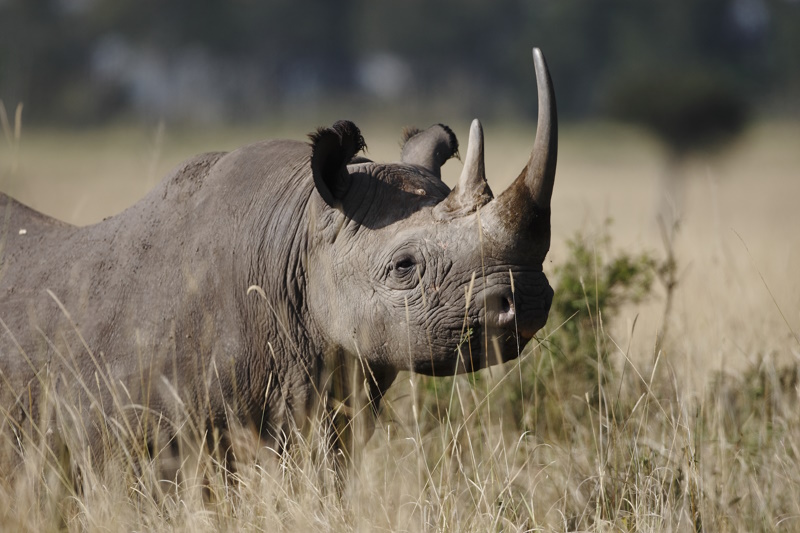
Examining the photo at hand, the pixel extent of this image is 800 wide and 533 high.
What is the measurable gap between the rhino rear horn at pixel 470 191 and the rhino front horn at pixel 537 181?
0.16m

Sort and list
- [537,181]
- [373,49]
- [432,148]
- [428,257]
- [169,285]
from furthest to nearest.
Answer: [373,49] < [432,148] < [169,285] < [428,257] < [537,181]

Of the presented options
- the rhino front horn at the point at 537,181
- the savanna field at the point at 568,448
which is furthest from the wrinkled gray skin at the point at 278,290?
the savanna field at the point at 568,448

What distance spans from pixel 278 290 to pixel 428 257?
0.69m

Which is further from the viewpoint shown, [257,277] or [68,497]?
[257,277]

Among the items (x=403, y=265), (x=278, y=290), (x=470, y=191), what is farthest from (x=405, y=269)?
(x=278, y=290)

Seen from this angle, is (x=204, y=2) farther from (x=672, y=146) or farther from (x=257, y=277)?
(x=257, y=277)

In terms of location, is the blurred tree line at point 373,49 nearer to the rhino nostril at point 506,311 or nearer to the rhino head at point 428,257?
the rhino head at point 428,257

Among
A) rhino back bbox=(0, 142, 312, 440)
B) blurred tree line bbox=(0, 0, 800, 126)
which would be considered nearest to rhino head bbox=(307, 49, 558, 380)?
rhino back bbox=(0, 142, 312, 440)

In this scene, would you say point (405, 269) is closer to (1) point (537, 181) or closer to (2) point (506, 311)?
(2) point (506, 311)

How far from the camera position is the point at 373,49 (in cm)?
7844

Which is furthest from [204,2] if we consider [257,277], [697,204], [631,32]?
[257,277]

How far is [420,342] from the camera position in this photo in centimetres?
411

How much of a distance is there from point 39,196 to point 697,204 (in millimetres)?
18419

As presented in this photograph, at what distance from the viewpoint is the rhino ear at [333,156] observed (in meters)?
4.13
